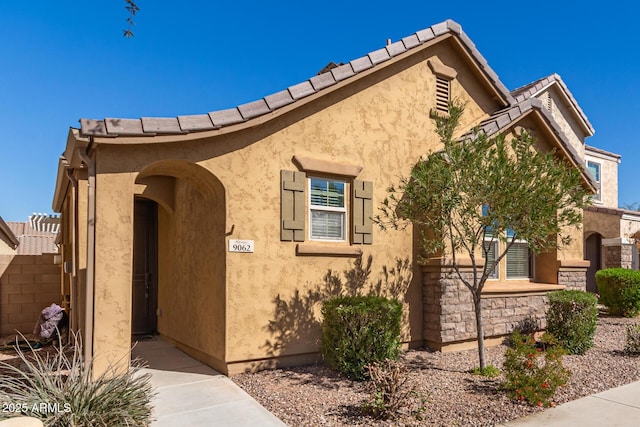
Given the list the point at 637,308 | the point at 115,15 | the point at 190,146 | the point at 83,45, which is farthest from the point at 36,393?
the point at 637,308

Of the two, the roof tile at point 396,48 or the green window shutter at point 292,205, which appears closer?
the green window shutter at point 292,205

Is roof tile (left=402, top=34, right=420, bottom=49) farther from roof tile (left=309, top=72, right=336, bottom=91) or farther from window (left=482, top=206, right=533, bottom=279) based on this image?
window (left=482, top=206, right=533, bottom=279)

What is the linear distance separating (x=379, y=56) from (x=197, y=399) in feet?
22.0

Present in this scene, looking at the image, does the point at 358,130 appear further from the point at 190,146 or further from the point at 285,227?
the point at 190,146

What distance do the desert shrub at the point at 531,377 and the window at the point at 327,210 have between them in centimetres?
347

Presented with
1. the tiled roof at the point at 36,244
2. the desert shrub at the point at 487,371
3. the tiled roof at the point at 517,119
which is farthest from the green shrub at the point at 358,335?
the tiled roof at the point at 36,244

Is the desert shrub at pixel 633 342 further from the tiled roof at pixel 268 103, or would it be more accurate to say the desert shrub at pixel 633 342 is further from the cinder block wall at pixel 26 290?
the cinder block wall at pixel 26 290

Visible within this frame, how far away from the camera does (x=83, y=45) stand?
10688 mm

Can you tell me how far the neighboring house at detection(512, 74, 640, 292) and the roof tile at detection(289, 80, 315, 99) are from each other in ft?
37.6

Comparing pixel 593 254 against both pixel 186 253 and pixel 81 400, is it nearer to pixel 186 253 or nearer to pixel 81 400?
pixel 186 253

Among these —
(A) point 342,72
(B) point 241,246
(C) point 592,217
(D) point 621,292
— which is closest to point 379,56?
(A) point 342,72

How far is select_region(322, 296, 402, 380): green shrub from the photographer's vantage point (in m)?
6.70

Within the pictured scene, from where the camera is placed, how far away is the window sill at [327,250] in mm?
7567

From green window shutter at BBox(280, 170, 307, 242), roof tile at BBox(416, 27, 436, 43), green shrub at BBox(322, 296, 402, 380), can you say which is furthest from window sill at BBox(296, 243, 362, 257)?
roof tile at BBox(416, 27, 436, 43)
